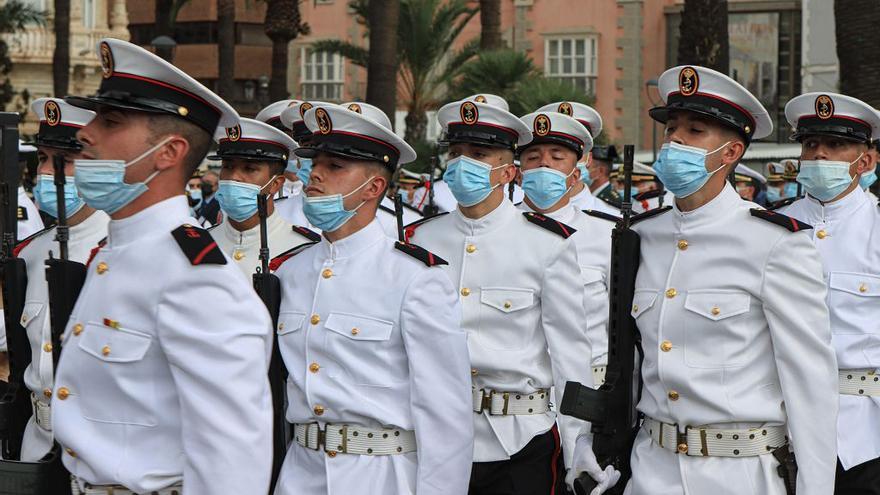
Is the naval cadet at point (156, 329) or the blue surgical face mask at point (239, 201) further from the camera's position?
the blue surgical face mask at point (239, 201)

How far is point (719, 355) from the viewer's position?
5324 mm

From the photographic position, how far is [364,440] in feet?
17.3

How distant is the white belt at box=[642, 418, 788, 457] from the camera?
527 cm

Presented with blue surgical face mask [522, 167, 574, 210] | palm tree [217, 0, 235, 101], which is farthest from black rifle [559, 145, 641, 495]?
palm tree [217, 0, 235, 101]

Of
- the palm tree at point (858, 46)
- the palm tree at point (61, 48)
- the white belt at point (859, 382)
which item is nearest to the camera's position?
the white belt at point (859, 382)

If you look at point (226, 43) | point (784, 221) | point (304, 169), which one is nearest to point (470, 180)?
point (784, 221)

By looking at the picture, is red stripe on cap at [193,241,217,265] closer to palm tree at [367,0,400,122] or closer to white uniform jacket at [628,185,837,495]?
white uniform jacket at [628,185,837,495]

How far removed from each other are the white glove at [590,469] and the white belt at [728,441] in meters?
0.30

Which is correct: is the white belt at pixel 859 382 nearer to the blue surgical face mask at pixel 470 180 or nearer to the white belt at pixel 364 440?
the blue surgical face mask at pixel 470 180

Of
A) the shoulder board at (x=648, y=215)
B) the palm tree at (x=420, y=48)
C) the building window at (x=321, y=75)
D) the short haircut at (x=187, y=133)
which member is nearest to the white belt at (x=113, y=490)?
the short haircut at (x=187, y=133)

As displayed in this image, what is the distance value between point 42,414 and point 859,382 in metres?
3.94

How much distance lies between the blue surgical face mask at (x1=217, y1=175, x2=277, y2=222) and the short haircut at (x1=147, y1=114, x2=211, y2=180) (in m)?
3.35

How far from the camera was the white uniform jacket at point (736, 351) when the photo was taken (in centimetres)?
514

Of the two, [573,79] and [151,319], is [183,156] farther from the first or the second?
[573,79]
